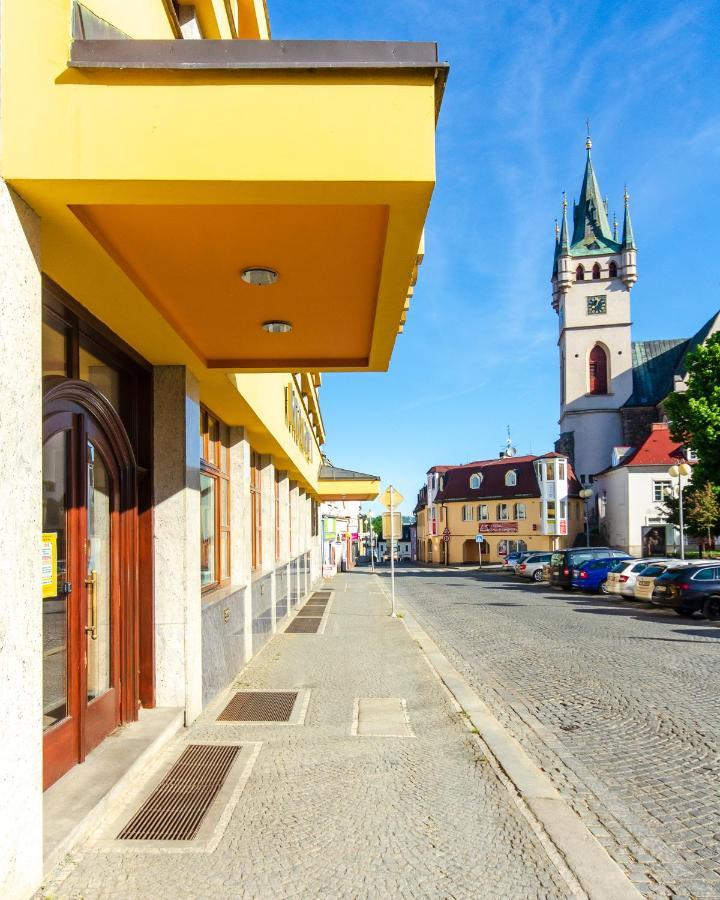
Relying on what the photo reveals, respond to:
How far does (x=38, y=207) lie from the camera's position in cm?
391

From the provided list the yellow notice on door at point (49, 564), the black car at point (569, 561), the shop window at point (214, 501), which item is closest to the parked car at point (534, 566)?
the black car at point (569, 561)

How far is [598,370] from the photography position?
7700 cm

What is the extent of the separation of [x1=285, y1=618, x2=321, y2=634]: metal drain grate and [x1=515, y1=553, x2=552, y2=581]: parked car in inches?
903

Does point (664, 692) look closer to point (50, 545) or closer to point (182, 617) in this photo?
point (182, 617)

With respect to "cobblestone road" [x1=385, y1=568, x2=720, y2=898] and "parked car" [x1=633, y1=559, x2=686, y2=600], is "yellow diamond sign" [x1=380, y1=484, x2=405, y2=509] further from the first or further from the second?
"parked car" [x1=633, y1=559, x2=686, y2=600]

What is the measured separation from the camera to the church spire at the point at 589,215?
8181cm

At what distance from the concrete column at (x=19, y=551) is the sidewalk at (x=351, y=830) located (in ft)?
1.81

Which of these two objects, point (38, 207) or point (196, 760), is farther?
point (196, 760)

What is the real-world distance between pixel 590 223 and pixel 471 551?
1542 inches

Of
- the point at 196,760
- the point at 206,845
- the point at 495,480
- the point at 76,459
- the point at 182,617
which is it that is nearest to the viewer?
the point at 206,845

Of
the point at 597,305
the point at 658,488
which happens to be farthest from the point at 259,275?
the point at 597,305

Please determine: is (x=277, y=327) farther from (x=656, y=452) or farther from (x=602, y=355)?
(x=602, y=355)

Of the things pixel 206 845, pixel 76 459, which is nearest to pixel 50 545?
pixel 76 459

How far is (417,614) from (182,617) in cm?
1338
